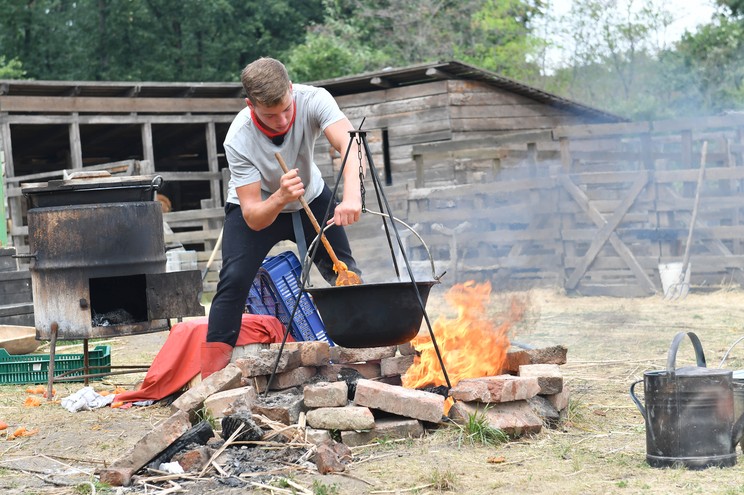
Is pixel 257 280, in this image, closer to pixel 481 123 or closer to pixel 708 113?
pixel 481 123

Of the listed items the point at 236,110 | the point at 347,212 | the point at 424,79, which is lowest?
the point at 347,212

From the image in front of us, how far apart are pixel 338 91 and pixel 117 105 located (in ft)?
14.2

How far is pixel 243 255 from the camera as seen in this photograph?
218 inches

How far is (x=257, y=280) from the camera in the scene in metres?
6.71

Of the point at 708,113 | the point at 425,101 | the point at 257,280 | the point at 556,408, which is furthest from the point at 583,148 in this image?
the point at 708,113

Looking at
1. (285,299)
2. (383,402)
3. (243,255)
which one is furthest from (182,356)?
(383,402)

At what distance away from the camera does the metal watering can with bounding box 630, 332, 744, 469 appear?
3928 millimetres

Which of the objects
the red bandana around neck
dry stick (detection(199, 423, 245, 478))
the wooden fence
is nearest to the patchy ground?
dry stick (detection(199, 423, 245, 478))

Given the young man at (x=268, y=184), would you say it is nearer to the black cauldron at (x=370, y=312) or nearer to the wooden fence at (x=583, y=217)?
the black cauldron at (x=370, y=312)

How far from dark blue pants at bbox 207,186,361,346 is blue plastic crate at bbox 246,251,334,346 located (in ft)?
2.12

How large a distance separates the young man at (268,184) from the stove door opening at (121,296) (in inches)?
62.8

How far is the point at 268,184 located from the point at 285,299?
1.25 metres

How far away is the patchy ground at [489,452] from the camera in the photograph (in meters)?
3.81

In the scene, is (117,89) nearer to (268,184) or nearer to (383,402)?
(268,184)
